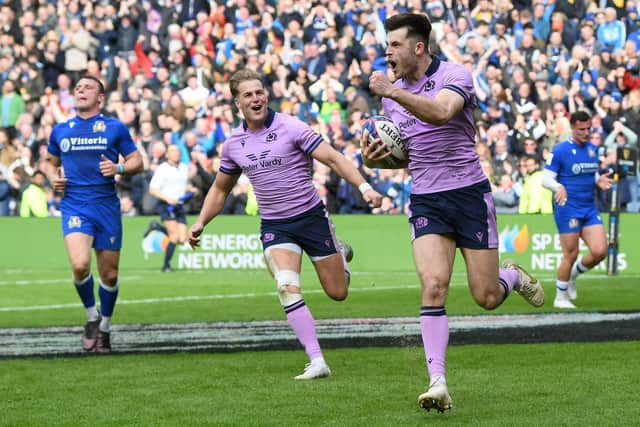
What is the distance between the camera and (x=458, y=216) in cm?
911

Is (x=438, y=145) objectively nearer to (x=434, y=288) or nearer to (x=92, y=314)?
(x=434, y=288)

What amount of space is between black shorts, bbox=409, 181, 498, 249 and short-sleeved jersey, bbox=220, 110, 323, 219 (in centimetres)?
211

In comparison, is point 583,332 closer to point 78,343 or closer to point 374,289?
point 78,343

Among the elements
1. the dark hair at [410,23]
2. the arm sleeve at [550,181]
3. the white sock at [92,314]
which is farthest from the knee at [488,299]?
the arm sleeve at [550,181]

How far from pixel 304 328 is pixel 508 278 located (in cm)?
168

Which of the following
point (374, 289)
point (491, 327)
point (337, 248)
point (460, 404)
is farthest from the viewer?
point (374, 289)

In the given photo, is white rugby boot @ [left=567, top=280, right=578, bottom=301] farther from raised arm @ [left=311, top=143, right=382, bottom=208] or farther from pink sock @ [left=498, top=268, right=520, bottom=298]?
raised arm @ [left=311, top=143, right=382, bottom=208]

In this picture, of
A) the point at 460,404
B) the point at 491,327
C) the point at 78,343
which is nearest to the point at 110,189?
the point at 78,343

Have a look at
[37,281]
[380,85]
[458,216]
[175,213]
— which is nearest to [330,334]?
[458,216]

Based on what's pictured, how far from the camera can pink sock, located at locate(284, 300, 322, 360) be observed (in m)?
10.7

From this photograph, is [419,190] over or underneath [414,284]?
over

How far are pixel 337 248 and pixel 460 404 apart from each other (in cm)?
285

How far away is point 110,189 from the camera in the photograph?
43.3 feet

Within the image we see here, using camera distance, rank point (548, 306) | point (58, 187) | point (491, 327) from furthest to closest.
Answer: point (548, 306) < point (491, 327) < point (58, 187)
